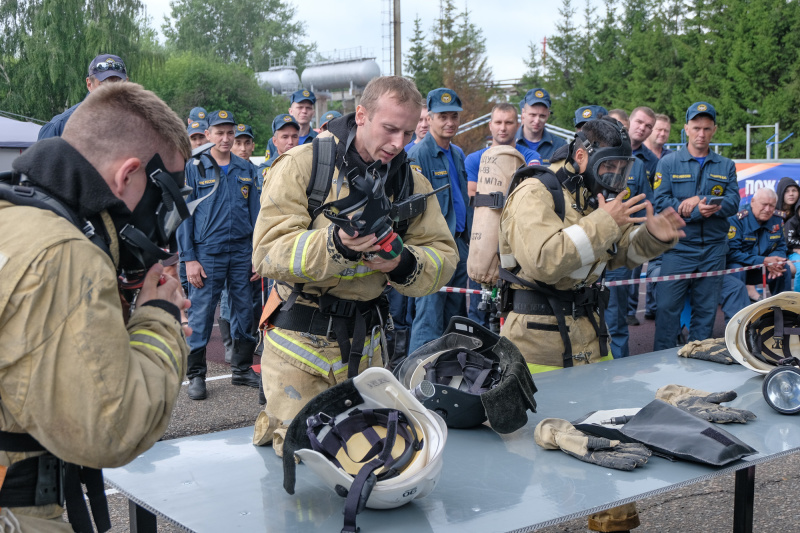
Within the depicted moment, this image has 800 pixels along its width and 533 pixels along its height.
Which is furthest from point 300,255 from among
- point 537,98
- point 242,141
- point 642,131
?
point 642,131

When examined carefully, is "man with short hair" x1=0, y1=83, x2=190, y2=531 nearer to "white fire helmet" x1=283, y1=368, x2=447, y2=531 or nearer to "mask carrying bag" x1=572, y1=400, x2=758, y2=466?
"white fire helmet" x1=283, y1=368, x2=447, y2=531

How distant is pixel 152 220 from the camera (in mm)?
1904

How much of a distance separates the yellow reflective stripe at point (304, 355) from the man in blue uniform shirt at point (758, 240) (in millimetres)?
6204

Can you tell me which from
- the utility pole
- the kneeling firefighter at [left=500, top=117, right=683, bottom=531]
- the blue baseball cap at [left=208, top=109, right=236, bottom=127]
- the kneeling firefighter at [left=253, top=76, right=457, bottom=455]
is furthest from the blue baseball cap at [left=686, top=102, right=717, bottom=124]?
the utility pole

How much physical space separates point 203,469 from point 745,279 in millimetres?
7577

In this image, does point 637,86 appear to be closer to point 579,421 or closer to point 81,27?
point 81,27

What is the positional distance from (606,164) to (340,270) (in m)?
1.62

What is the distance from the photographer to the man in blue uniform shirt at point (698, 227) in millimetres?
7066

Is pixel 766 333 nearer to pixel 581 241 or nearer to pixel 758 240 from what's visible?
pixel 581 241

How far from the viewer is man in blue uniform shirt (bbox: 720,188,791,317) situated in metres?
8.34

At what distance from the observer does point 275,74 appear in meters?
61.6

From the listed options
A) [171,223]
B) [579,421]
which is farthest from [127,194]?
[579,421]

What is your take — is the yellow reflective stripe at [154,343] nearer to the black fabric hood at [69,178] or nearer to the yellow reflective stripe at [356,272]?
the black fabric hood at [69,178]

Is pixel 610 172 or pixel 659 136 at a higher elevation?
pixel 659 136
